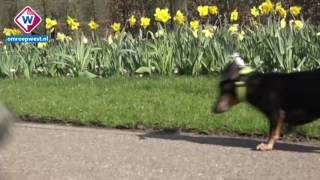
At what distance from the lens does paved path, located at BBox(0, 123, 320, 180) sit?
16.5 feet

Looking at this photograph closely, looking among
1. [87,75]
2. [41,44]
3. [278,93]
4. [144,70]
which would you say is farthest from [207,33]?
[278,93]

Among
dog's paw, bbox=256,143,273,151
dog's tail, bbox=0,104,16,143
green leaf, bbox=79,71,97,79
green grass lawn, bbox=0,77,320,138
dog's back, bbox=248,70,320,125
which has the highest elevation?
dog's tail, bbox=0,104,16,143

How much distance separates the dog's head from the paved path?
1.49ft

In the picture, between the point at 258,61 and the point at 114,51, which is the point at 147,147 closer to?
the point at 258,61

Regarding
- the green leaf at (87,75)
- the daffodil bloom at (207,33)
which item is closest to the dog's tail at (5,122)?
the daffodil bloom at (207,33)

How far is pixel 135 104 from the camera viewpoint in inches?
303

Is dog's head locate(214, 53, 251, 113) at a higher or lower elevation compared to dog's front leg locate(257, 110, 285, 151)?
higher

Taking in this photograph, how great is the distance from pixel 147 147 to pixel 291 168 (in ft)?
4.84

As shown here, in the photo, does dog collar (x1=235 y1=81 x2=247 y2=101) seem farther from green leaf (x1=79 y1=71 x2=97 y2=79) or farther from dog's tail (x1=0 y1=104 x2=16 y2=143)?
green leaf (x1=79 y1=71 x2=97 y2=79)

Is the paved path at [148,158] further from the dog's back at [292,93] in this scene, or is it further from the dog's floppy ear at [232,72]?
the dog's floppy ear at [232,72]

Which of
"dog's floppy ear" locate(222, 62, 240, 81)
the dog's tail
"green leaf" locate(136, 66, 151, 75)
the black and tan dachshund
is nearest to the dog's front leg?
the black and tan dachshund

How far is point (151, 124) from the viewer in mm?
6793

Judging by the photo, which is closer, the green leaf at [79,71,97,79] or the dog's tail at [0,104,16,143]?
the dog's tail at [0,104,16,143]

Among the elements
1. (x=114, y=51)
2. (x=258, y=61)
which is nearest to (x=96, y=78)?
(x=114, y=51)
